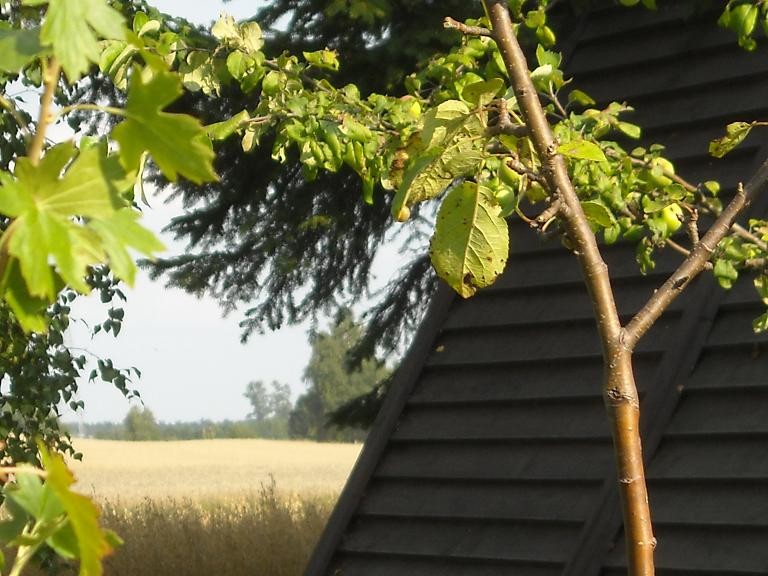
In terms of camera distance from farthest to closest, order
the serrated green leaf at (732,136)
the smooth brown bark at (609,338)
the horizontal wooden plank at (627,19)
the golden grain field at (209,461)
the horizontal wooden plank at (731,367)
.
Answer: the golden grain field at (209,461) < the horizontal wooden plank at (627,19) < the horizontal wooden plank at (731,367) < the serrated green leaf at (732,136) < the smooth brown bark at (609,338)

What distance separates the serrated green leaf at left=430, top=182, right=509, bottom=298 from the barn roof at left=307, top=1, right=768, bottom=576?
213cm

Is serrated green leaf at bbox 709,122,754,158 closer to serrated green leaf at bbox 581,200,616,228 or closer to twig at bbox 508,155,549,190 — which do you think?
serrated green leaf at bbox 581,200,616,228

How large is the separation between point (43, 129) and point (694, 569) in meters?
3.09

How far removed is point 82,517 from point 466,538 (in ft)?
11.6

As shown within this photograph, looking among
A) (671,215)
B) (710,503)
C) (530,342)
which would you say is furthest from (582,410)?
(671,215)

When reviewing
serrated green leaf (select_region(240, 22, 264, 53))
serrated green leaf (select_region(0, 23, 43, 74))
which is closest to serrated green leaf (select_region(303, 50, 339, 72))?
serrated green leaf (select_region(240, 22, 264, 53))

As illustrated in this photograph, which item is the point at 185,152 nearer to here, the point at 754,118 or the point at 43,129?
the point at 43,129

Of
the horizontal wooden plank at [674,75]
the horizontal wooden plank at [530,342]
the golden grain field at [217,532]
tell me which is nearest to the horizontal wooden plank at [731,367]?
the horizontal wooden plank at [530,342]

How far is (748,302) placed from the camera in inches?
160

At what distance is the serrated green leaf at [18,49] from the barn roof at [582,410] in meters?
3.04

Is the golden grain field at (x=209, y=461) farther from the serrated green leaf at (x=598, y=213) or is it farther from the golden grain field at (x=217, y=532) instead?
the serrated green leaf at (x=598, y=213)

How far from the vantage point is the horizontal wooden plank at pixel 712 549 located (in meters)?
3.46

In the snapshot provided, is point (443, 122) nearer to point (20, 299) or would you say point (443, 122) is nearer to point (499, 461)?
point (20, 299)

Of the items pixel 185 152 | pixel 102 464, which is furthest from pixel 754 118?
pixel 102 464
